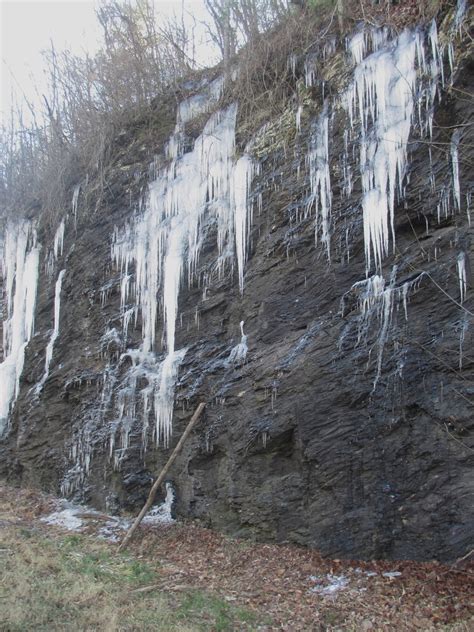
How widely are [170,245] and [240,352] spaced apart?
3.21 metres

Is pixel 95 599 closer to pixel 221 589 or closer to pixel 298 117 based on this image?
pixel 221 589

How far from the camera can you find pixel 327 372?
786 centimetres

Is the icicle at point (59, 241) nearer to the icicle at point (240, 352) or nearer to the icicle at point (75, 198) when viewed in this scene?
the icicle at point (75, 198)

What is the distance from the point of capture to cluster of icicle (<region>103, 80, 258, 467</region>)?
400 inches

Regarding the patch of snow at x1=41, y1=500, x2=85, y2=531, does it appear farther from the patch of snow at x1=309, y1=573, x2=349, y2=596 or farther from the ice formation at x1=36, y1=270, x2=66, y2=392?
the patch of snow at x1=309, y1=573, x2=349, y2=596

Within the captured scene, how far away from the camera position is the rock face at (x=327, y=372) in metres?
6.93

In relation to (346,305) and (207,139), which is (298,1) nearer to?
(207,139)

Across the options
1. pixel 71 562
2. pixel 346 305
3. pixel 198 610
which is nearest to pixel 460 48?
pixel 346 305

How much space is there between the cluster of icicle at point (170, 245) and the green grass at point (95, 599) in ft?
9.56

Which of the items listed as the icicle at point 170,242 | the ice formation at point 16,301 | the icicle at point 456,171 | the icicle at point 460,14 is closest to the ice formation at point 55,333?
the ice formation at point 16,301

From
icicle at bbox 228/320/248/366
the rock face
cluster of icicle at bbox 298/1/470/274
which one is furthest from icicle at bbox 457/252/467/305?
icicle at bbox 228/320/248/366

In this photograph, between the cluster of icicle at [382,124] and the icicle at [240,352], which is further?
the icicle at [240,352]

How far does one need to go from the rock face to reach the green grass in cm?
180

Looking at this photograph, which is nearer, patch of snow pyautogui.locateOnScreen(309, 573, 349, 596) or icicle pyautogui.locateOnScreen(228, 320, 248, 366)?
patch of snow pyautogui.locateOnScreen(309, 573, 349, 596)
